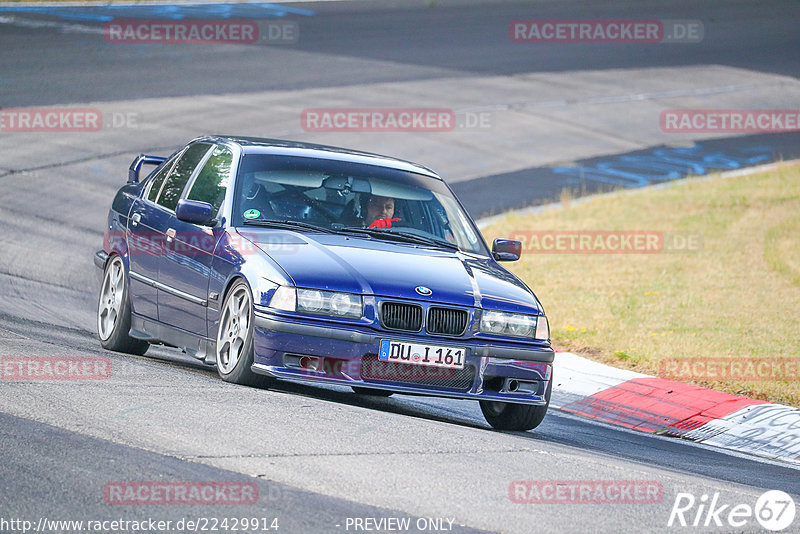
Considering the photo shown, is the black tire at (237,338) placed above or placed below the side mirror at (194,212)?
below

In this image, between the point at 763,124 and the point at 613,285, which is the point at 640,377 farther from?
the point at 763,124

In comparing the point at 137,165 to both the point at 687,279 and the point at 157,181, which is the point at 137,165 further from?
the point at 687,279

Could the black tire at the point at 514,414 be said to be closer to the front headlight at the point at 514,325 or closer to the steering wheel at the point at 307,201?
the front headlight at the point at 514,325

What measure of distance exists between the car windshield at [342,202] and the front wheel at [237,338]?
67cm

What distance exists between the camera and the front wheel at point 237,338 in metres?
7.88

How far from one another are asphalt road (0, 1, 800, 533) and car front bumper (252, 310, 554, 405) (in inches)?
7.7

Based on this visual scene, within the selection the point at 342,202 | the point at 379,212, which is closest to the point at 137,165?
the point at 342,202

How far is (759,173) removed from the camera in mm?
23672

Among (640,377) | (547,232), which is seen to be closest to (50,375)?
(640,377)

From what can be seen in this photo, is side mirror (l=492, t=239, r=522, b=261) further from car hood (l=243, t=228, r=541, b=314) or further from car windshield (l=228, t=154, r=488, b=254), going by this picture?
car hood (l=243, t=228, r=541, b=314)

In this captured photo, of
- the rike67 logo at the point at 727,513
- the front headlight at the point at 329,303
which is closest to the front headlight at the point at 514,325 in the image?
the front headlight at the point at 329,303

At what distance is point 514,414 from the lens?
28.3 ft

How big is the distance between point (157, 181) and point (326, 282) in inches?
113

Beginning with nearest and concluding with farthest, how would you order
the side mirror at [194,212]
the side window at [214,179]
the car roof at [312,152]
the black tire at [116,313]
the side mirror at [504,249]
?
1. the side mirror at [194,212]
2. the side window at [214,179]
3. the car roof at [312,152]
4. the side mirror at [504,249]
5. the black tire at [116,313]
